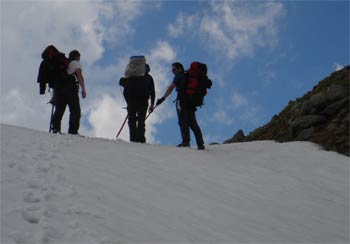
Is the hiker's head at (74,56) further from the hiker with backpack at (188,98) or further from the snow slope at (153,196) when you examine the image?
the hiker with backpack at (188,98)

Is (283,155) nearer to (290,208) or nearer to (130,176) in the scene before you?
(290,208)

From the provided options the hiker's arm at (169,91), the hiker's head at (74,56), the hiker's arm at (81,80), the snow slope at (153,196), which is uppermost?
the hiker's head at (74,56)

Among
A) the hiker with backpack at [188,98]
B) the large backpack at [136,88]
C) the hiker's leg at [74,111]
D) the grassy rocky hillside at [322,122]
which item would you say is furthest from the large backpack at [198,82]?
the grassy rocky hillside at [322,122]

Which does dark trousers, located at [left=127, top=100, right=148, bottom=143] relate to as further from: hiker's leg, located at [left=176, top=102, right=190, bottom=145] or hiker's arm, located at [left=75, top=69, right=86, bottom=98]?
hiker's arm, located at [left=75, top=69, right=86, bottom=98]

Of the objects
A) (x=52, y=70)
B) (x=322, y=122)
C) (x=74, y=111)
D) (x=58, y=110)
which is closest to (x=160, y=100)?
(x=74, y=111)

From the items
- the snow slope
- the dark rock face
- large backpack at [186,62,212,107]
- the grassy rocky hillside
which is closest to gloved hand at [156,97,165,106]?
large backpack at [186,62,212,107]

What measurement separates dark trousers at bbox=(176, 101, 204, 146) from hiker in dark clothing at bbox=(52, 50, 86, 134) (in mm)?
2706

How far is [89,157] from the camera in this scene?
802cm

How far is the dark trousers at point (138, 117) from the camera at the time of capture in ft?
38.9

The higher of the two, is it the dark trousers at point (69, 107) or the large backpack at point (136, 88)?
the large backpack at point (136, 88)

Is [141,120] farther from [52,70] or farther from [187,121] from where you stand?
[52,70]

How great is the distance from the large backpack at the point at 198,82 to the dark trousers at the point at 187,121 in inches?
10.7

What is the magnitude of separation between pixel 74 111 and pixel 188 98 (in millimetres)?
3118

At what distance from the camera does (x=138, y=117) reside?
38.8 ft
